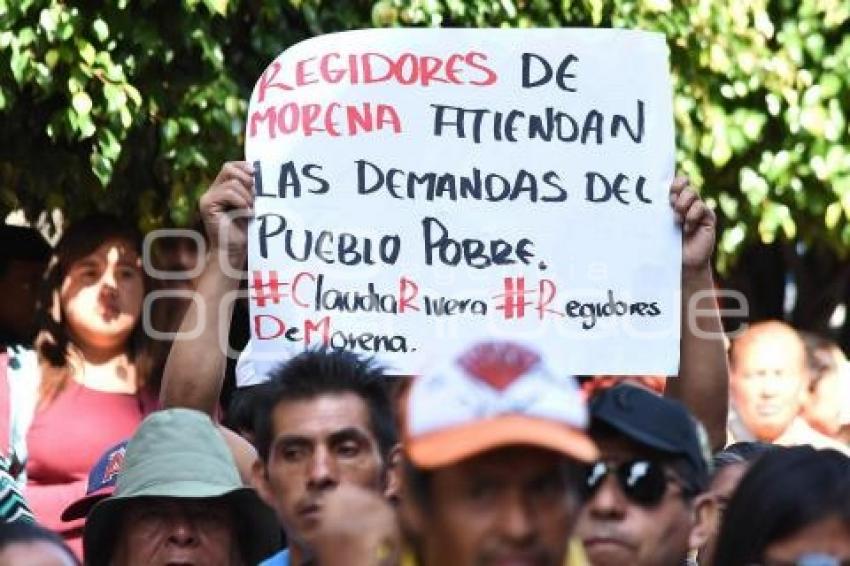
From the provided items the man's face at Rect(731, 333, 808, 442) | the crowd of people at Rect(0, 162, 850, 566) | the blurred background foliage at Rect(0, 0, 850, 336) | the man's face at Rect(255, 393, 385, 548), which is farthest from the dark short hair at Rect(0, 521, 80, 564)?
the man's face at Rect(731, 333, 808, 442)

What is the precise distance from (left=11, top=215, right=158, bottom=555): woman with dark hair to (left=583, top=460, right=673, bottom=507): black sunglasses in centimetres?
307

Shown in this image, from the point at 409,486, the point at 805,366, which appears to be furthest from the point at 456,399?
the point at 805,366

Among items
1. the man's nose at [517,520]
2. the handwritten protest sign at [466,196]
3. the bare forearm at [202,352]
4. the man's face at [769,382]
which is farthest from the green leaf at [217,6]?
the man's nose at [517,520]

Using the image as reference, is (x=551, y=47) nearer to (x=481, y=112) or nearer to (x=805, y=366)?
(x=481, y=112)

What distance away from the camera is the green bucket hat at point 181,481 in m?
5.89

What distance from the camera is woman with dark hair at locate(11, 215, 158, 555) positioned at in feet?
24.3

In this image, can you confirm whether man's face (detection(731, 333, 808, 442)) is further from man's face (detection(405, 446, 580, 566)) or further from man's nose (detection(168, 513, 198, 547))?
man's face (detection(405, 446, 580, 566))

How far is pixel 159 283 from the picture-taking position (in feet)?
25.8

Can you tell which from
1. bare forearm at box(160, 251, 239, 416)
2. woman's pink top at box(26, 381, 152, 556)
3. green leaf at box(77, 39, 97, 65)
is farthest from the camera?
green leaf at box(77, 39, 97, 65)

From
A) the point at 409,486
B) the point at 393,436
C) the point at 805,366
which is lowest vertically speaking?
the point at 409,486

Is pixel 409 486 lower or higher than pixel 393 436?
lower

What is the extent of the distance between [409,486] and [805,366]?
5495 mm

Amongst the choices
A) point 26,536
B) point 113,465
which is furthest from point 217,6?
point 26,536

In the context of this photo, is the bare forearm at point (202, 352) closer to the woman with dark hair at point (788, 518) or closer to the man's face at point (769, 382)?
the woman with dark hair at point (788, 518)
